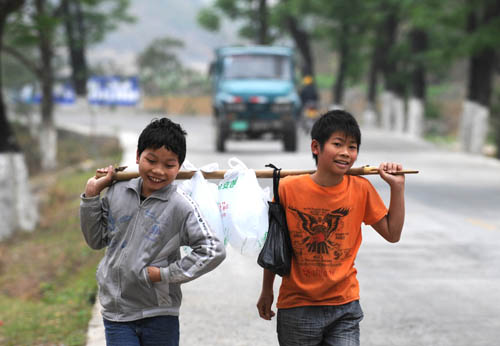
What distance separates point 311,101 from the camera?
31219 millimetres

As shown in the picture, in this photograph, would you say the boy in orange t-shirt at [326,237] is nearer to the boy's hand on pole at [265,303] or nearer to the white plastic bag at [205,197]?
the boy's hand on pole at [265,303]

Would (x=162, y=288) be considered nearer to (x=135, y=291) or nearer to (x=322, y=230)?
(x=135, y=291)

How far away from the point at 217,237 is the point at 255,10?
4384cm

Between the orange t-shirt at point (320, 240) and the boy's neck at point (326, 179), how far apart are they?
18 millimetres

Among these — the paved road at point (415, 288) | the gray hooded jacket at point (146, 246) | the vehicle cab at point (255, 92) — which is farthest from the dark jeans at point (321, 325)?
the vehicle cab at point (255, 92)

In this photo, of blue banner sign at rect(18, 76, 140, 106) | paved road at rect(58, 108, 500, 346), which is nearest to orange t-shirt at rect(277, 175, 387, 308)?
paved road at rect(58, 108, 500, 346)

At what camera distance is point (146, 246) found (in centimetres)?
359

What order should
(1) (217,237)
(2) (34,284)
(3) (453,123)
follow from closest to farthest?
(1) (217,237) < (2) (34,284) < (3) (453,123)

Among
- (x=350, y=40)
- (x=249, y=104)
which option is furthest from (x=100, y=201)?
(x=350, y=40)

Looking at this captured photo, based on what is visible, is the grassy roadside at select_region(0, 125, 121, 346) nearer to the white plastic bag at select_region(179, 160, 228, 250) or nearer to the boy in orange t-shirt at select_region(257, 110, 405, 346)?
the white plastic bag at select_region(179, 160, 228, 250)

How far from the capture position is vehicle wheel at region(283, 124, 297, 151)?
21125 mm

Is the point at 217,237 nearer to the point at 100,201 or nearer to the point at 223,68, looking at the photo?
the point at 100,201

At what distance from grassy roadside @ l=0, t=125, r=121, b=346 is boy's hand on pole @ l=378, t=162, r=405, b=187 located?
2915 millimetres

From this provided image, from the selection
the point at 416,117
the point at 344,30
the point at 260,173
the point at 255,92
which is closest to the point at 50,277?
the point at 260,173
